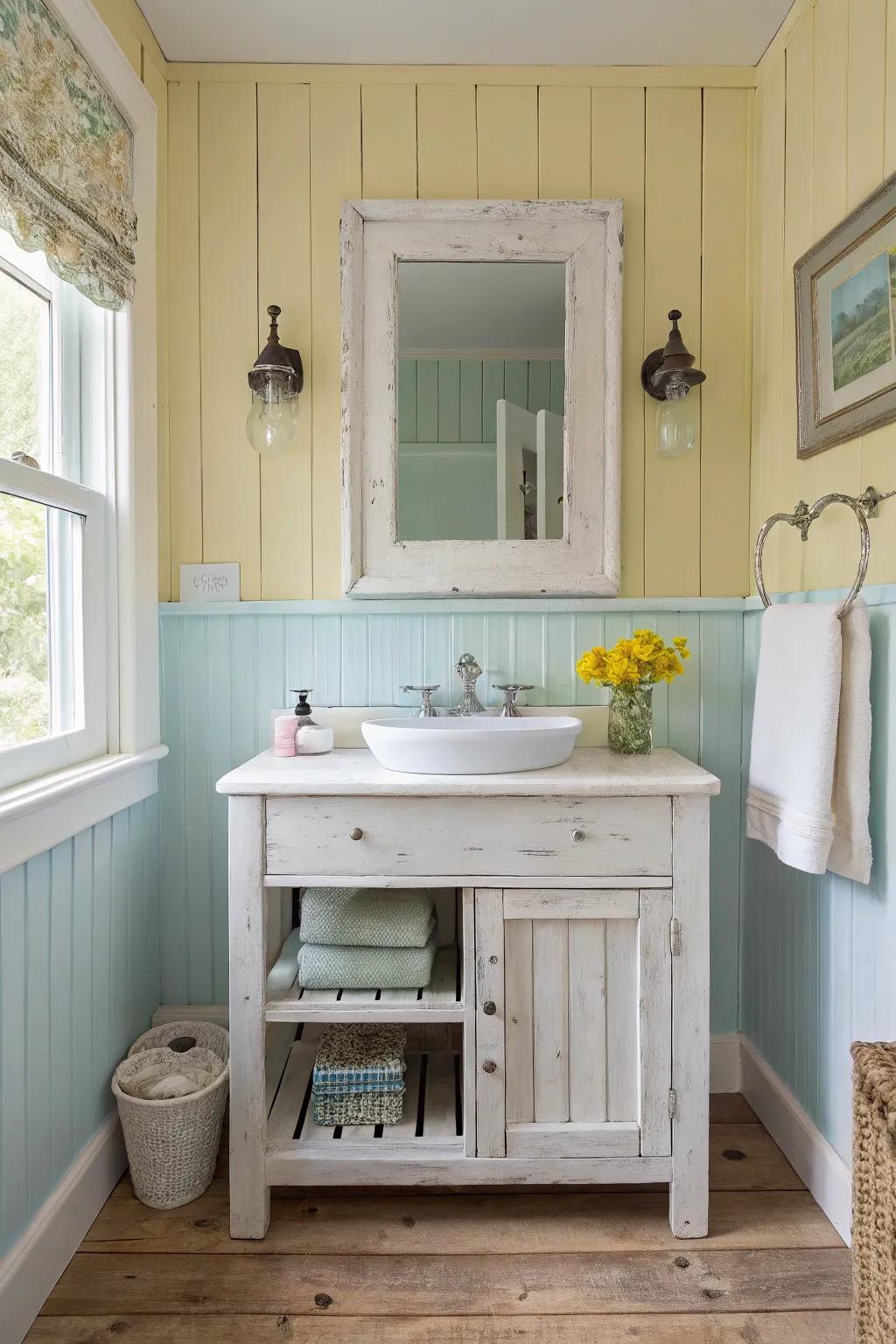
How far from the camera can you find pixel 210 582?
1.85m


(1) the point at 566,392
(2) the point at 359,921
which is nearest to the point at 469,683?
(2) the point at 359,921

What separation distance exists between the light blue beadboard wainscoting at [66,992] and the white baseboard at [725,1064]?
129cm

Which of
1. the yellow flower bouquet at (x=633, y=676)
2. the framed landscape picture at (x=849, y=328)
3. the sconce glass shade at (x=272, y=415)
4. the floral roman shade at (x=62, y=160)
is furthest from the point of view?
the sconce glass shade at (x=272, y=415)

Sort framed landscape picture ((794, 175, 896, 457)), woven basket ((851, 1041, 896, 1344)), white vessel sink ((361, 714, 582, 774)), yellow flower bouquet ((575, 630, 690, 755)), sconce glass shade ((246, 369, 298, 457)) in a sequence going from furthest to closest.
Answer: sconce glass shade ((246, 369, 298, 457)), yellow flower bouquet ((575, 630, 690, 755)), white vessel sink ((361, 714, 582, 774)), framed landscape picture ((794, 175, 896, 457)), woven basket ((851, 1041, 896, 1344))

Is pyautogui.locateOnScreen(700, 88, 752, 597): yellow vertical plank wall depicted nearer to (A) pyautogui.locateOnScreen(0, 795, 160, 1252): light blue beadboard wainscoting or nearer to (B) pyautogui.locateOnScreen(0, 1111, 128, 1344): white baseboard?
(A) pyautogui.locateOnScreen(0, 795, 160, 1252): light blue beadboard wainscoting

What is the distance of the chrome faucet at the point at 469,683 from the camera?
178 cm

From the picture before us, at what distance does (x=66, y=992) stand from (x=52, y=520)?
32.4 inches

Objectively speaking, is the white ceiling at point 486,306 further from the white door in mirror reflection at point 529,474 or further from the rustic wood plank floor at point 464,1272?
the rustic wood plank floor at point 464,1272

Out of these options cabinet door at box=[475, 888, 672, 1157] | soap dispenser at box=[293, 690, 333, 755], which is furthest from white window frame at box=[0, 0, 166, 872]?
cabinet door at box=[475, 888, 672, 1157]

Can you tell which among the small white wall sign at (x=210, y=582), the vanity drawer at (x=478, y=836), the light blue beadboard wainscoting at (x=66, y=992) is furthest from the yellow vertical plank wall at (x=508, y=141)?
the light blue beadboard wainscoting at (x=66, y=992)

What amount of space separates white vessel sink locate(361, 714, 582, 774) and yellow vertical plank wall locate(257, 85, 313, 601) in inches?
21.3

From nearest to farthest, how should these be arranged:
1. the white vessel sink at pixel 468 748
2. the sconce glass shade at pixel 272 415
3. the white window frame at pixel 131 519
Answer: the white vessel sink at pixel 468 748, the white window frame at pixel 131 519, the sconce glass shade at pixel 272 415

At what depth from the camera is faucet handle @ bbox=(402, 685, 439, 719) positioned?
174 centimetres

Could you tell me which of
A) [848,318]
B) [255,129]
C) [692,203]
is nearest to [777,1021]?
[848,318]
